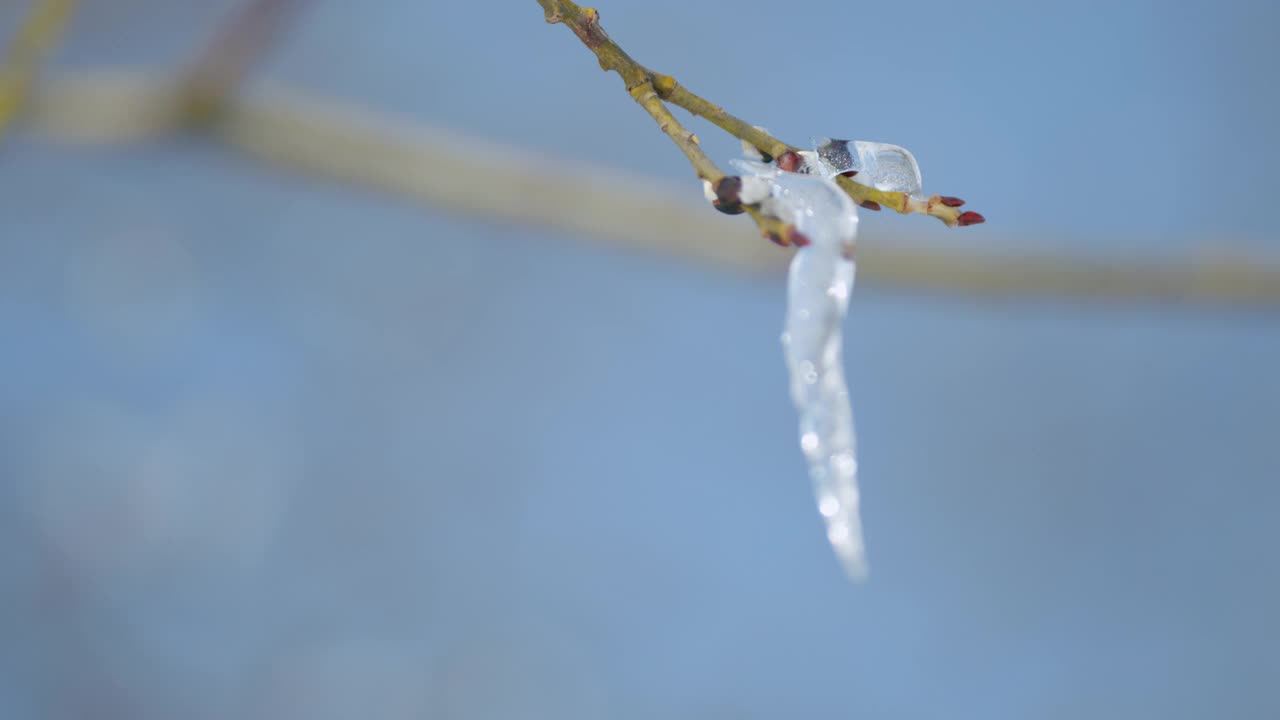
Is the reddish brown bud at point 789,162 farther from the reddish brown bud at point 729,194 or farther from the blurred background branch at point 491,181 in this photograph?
the blurred background branch at point 491,181

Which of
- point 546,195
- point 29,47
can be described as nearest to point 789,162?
point 29,47

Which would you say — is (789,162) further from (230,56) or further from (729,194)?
(230,56)

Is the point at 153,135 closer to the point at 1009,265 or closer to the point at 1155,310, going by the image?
the point at 1009,265

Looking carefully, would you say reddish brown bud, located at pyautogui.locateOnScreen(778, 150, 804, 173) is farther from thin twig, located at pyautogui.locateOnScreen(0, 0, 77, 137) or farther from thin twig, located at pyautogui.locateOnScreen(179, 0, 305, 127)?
thin twig, located at pyautogui.locateOnScreen(179, 0, 305, 127)

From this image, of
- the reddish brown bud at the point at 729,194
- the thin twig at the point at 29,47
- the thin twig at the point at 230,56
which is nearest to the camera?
Result: the reddish brown bud at the point at 729,194

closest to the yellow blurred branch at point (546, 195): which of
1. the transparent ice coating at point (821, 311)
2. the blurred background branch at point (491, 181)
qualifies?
the blurred background branch at point (491, 181)

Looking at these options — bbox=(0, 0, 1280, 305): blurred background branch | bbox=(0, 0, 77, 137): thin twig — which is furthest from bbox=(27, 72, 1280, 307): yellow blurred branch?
bbox=(0, 0, 77, 137): thin twig
